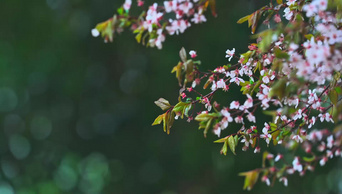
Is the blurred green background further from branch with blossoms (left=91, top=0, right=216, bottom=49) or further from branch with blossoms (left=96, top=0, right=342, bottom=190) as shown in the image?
branch with blossoms (left=91, top=0, right=216, bottom=49)

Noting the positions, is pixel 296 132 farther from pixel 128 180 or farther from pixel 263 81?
pixel 128 180

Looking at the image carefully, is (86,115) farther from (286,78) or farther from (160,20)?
(286,78)

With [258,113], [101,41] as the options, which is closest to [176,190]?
[258,113]

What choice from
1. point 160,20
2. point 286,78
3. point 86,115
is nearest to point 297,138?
point 286,78

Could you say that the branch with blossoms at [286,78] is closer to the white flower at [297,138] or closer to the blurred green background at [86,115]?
the white flower at [297,138]

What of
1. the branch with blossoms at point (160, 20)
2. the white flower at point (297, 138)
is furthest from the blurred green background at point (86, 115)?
the branch with blossoms at point (160, 20)

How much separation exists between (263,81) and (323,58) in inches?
17.0

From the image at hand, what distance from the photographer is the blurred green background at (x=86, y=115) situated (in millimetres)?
5680

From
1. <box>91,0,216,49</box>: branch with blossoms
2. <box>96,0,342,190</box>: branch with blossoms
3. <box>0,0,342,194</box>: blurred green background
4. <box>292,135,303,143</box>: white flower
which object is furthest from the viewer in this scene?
<box>0,0,342,194</box>: blurred green background

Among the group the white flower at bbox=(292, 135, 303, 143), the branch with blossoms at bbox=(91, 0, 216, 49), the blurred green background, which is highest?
the branch with blossoms at bbox=(91, 0, 216, 49)

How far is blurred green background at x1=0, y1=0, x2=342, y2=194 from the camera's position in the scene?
18.6ft

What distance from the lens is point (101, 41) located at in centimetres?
591

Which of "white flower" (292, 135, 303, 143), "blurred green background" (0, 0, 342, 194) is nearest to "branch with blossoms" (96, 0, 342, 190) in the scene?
"white flower" (292, 135, 303, 143)

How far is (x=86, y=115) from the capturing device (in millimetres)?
6168
